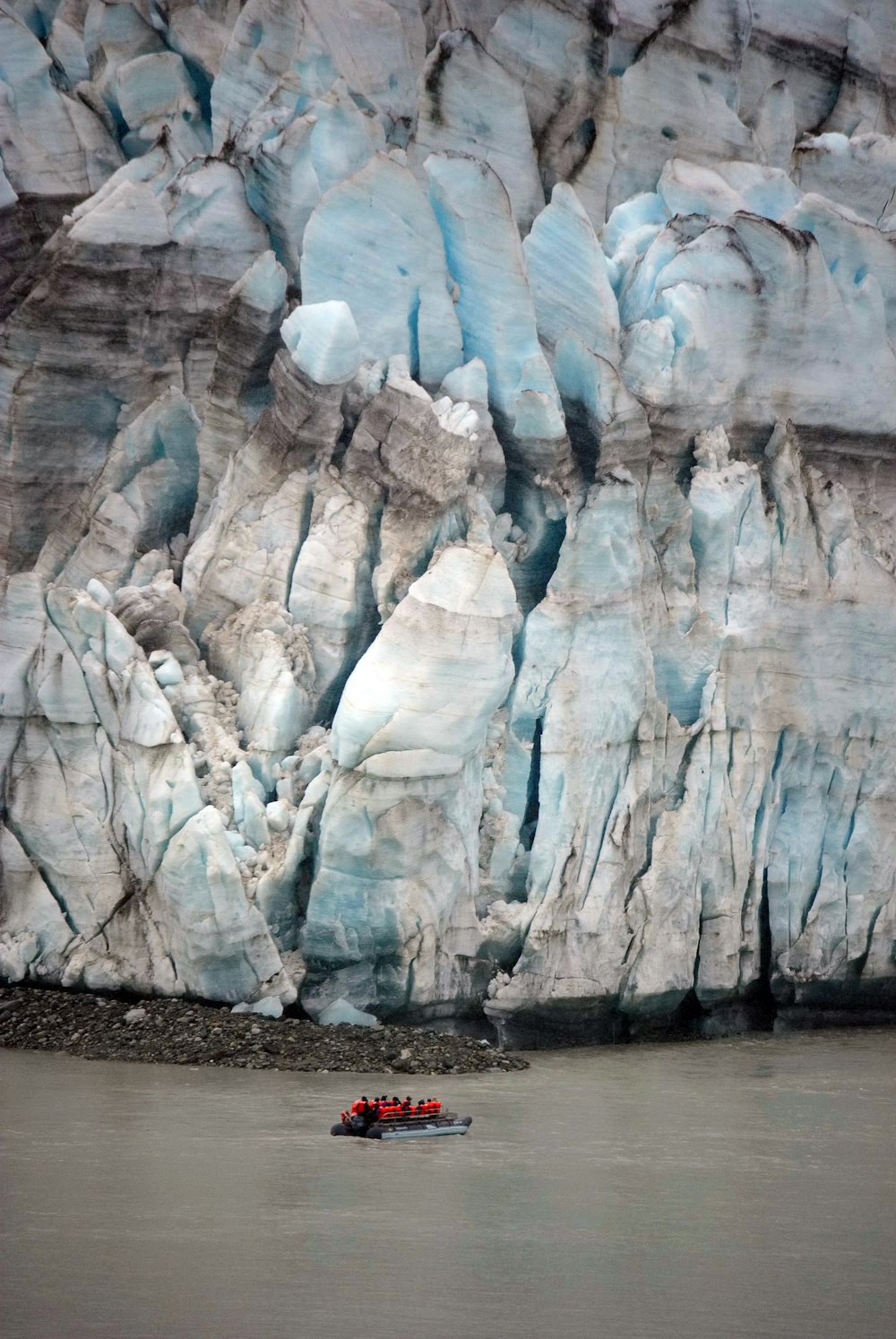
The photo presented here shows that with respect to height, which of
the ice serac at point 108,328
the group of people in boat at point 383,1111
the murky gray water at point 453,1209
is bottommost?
the murky gray water at point 453,1209

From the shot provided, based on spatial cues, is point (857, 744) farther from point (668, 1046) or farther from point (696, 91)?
point (696, 91)

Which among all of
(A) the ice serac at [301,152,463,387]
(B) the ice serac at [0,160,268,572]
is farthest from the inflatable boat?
(B) the ice serac at [0,160,268,572]

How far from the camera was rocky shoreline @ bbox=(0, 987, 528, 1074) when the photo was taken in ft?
43.9

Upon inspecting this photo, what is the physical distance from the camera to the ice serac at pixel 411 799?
14.4 m

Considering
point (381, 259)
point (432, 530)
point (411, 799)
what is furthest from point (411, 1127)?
point (381, 259)

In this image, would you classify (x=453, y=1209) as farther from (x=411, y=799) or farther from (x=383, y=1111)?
(x=411, y=799)

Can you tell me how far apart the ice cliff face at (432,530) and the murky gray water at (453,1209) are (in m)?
2.03

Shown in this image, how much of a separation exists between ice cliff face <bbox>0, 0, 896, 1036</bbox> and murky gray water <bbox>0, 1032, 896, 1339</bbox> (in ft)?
6.67

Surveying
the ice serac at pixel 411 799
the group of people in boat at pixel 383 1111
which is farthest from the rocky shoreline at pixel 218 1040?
the group of people in boat at pixel 383 1111

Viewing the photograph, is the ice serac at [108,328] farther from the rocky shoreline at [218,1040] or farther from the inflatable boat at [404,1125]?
the inflatable boat at [404,1125]

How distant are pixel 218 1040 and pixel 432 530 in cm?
478

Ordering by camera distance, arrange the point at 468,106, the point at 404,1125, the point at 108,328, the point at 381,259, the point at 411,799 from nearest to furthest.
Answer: the point at 404,1125 → the point at 411,799 → the point at 381,259 → the point at 108,328 → the point at 468,106

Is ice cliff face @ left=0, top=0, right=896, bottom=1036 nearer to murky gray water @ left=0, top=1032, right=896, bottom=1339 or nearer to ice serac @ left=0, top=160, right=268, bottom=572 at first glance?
ice serac @ left=0, top=160, right=268, bottom=572

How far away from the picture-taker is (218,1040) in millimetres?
13609
